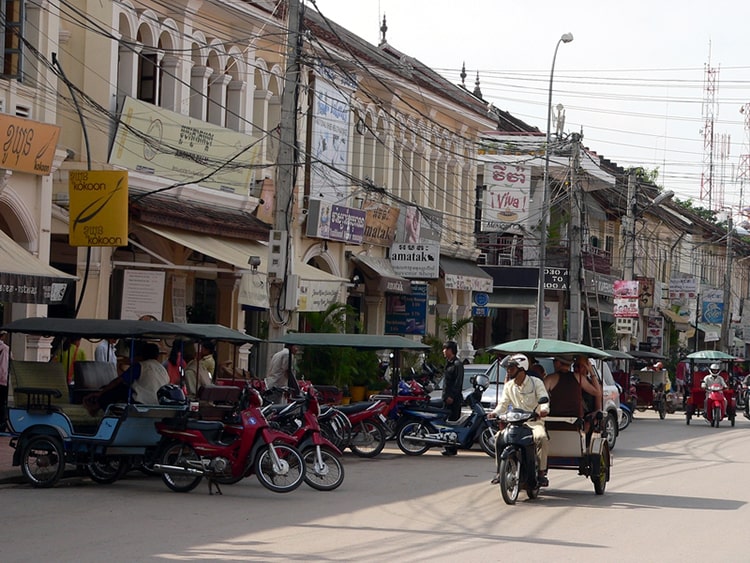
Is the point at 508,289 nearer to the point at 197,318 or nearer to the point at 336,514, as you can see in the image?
the point at 197,318

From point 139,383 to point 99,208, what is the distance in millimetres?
7550

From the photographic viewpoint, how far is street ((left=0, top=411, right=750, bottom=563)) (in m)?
10.7

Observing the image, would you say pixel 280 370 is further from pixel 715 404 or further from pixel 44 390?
pixel 715 404

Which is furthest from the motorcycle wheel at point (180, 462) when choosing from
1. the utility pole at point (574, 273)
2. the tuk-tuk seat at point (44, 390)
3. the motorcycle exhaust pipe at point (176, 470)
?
the utility pole at point (574, 273)

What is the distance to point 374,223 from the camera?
3716 cm

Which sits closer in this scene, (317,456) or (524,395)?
(524,395)

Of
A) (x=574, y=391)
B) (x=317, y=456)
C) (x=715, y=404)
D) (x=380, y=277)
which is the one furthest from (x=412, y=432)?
(x=380, y=277)

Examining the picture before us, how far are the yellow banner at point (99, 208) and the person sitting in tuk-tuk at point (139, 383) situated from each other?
6.76 metres

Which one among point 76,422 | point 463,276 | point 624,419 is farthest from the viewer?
point 463,276

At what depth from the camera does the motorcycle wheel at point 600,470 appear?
15922 mm

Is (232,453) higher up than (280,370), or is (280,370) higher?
(280,370)

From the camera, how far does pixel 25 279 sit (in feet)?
63.3

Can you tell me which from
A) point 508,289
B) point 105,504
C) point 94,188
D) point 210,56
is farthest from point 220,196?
point 508,289

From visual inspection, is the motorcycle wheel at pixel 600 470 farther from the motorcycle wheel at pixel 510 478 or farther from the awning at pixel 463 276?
the awning at pixel 463 276
